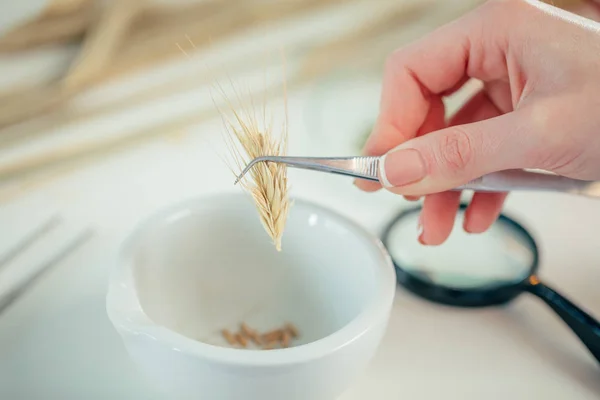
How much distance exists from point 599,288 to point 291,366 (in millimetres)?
389

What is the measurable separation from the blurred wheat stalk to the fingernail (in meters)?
0.43

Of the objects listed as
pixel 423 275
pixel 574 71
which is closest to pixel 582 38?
A: pixel 574 71

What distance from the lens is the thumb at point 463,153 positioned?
463 mm

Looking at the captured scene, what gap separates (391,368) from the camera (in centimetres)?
53

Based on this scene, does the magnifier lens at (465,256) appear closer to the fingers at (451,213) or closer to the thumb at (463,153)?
the fingers at (451,213)

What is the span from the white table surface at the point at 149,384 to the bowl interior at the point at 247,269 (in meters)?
0.07

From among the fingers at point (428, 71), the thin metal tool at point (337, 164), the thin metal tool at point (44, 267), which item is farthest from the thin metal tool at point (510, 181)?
the thin metal tool at point (44, 267)

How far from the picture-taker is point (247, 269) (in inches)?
22.9

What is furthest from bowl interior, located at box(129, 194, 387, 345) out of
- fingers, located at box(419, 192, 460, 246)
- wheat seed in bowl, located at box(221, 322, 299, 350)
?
fingers, located at box(419, 192, 460, 246)

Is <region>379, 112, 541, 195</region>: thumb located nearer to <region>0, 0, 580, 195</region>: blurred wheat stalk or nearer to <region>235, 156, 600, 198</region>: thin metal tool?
<region>235, 156, 600, 198</region>: thin metal tool

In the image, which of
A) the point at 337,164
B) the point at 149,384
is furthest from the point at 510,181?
the point at 149,384

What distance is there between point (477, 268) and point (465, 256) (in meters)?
0.03

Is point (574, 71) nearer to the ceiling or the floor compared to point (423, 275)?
nearer to the ceiling

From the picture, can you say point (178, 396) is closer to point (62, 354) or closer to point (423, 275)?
point (62, 354)
